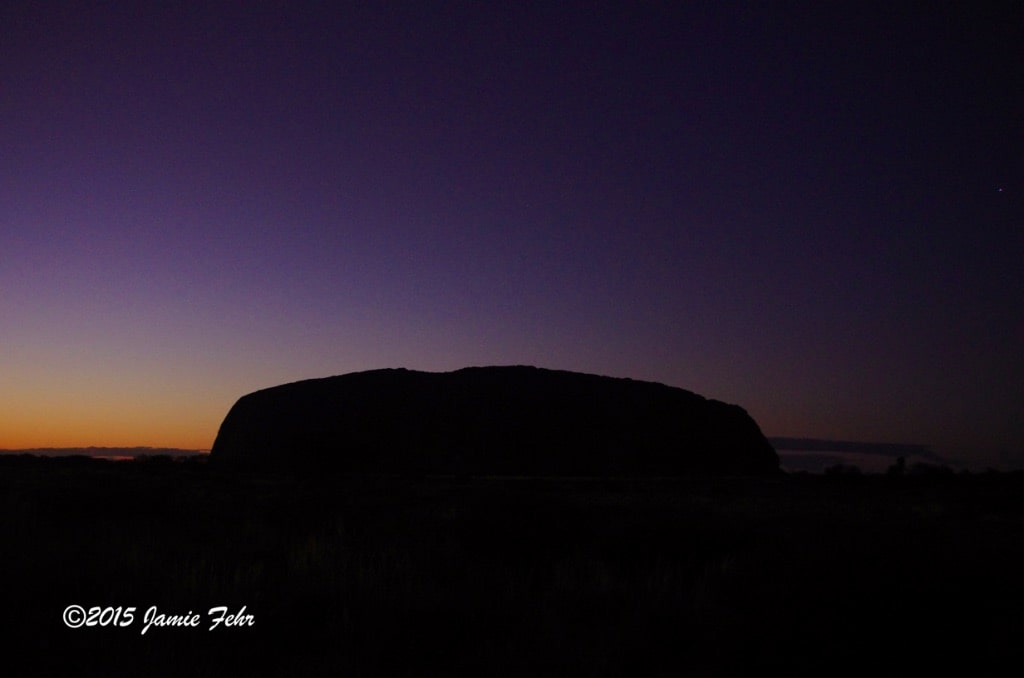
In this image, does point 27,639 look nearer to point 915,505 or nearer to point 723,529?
point 723,529

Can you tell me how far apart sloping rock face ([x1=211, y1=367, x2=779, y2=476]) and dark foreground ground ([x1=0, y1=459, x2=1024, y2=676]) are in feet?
160

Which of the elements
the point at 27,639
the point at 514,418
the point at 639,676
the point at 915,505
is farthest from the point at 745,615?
the point at 514,418

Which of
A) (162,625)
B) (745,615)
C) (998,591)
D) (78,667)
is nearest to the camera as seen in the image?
(78,667)

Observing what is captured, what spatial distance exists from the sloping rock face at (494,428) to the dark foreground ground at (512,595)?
48.7m

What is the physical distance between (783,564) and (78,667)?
7036 mm

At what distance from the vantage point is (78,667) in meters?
5.68

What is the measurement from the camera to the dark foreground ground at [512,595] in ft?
19.5

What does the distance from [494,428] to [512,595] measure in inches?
2194

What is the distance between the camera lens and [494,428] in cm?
6334

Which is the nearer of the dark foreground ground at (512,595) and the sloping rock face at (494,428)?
the dark foreground ground at (512,595)

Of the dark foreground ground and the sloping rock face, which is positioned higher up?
the sloping rock face

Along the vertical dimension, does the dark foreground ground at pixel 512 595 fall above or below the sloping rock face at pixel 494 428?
below

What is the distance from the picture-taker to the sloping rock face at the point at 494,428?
6178cm

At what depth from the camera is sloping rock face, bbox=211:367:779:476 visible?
61.8m
